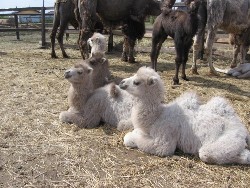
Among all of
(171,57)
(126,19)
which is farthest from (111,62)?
(171,57)

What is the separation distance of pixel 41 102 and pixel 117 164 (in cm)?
272

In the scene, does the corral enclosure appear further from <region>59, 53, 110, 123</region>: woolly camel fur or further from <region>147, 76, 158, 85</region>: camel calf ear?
<region>147, 76, 158, 85</region>: camel calf ear

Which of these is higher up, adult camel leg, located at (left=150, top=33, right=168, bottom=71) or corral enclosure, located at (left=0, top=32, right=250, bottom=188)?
adult camel leg, located at (left=150, top=33, right=168, bottom=71)

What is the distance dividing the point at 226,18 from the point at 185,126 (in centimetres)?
580

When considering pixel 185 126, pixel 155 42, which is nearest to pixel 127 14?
pixel 155 42

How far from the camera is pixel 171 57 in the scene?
12055mm

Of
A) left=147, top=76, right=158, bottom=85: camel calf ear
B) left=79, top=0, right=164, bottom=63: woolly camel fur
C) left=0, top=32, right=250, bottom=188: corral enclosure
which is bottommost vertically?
left=0, top=32, right=250, bottom=188: corral enclosure

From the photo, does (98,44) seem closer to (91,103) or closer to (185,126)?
(91,103)

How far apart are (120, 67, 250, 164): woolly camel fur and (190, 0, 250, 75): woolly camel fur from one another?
16.3ft

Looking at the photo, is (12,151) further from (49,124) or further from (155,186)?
(155,186)

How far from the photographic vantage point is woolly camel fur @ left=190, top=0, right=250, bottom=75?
860cm

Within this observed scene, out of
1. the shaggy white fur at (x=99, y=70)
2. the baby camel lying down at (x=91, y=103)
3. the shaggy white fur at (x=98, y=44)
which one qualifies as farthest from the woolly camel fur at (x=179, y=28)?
the baby camel lying down at (x=91, y=103)

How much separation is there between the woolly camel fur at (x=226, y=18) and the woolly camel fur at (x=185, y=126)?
16.3 ft

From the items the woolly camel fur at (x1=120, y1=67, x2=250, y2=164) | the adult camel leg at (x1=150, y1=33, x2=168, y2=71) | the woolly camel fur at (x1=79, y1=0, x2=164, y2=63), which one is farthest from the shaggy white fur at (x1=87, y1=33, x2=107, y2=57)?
the woolly camel fur at (x1=79, y1=0, x2=164, y2=63)
